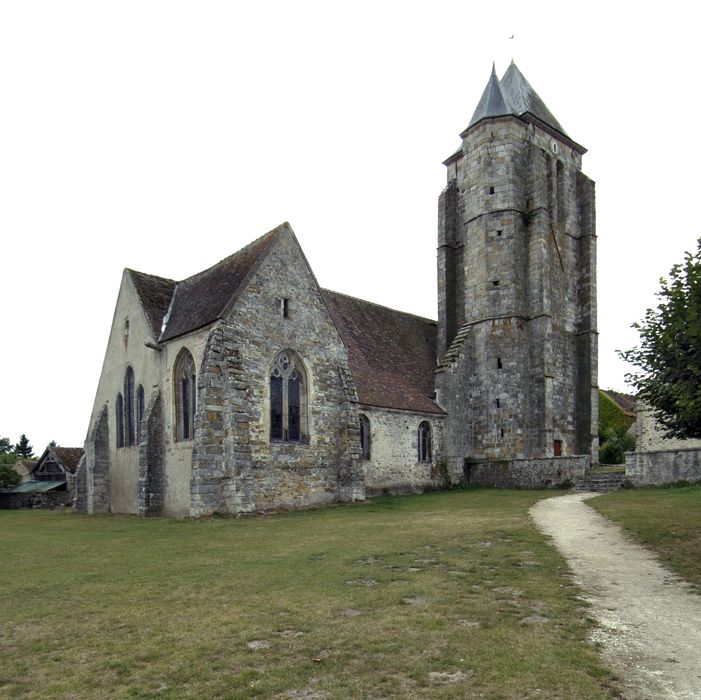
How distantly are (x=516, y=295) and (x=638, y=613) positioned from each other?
28.3 m

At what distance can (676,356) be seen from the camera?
12828 mm

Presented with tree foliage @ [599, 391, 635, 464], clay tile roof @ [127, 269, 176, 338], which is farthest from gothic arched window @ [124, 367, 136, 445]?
tree foliage @ [599, 391, 635, 464]

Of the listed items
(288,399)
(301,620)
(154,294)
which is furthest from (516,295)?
(301,620)

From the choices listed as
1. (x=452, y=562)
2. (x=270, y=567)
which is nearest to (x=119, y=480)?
(x=270, y=567)

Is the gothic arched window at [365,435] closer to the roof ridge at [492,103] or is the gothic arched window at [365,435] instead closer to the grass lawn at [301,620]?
the grass lawn at [301,620]

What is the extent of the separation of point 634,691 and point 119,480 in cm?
2627

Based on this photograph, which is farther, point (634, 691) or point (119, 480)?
point (119, 480)

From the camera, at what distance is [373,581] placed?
402 inches

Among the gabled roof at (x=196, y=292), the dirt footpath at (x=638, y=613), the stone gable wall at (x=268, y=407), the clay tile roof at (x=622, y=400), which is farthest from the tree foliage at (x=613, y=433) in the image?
the dirt footpath at (x=638, y=613)

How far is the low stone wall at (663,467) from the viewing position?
25.5m

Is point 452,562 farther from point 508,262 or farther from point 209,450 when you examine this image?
point 508,262

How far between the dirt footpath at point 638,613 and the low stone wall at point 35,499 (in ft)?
114

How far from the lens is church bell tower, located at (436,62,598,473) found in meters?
34.7

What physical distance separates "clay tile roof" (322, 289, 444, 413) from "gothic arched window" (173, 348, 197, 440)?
7.62m
